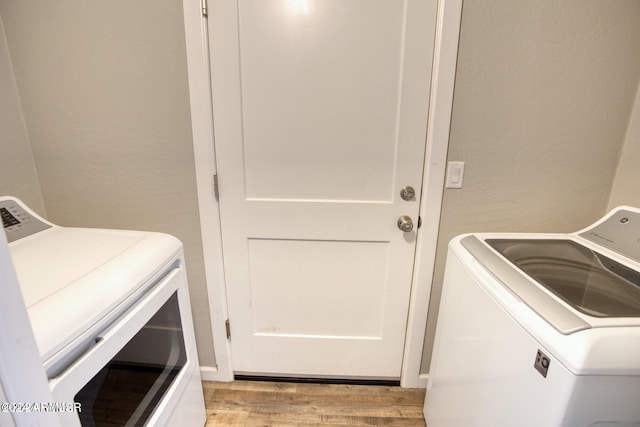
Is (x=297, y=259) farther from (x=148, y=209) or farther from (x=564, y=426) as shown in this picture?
(x=564, y=426)

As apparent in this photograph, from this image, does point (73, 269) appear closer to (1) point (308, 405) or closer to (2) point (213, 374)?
(2) point (213, 374)

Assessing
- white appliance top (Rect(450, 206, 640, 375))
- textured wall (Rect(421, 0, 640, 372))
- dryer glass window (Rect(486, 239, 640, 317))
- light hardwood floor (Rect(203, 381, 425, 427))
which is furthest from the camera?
light hardwood floor (Rect(203, 381, 425, 427))

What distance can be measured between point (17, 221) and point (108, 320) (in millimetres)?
667

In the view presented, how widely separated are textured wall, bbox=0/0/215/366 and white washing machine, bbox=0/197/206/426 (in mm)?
280

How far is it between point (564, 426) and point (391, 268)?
31.8 inches

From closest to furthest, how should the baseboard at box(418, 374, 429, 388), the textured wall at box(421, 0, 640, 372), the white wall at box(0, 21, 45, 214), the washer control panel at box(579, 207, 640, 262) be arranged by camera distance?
the washer control panel at box(579, 207, 640, 262) → the textured wall at box(421, 0, 640, 372) → the white wall at box(0, 21, 45, 214) → the baseboard at box(418, 374, 429, 388)

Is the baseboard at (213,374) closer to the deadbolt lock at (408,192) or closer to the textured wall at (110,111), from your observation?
the textured wall at (110,111)

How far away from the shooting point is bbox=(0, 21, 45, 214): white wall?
1188mm

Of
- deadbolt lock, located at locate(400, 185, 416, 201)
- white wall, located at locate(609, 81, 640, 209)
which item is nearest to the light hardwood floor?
deadbolt lock, located at locate(400, 185, 416, 201)

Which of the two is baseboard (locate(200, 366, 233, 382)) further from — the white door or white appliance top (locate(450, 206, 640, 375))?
white appliance top (locate(450, 206, 640, 375))

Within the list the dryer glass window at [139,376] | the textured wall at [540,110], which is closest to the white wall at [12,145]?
the dryer glass window at [139,376]

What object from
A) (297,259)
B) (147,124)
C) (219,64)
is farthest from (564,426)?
(147,124)

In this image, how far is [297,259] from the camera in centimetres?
140

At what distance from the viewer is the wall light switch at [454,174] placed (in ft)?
4.00
